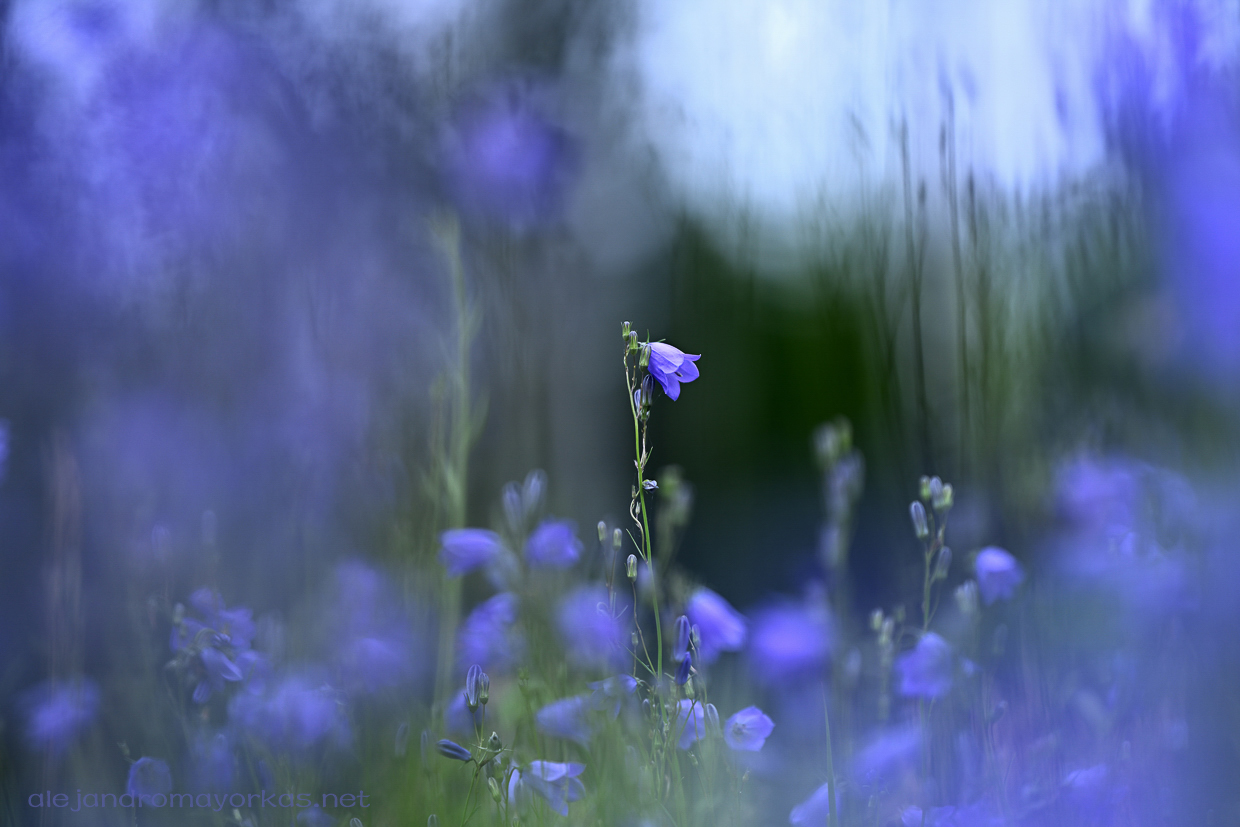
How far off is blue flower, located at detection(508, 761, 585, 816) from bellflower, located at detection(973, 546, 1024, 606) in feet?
2.18

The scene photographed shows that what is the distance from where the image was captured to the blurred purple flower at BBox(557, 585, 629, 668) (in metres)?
0.93

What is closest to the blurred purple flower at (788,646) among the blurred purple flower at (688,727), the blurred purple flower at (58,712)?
the blurred purple flower at (688,727)

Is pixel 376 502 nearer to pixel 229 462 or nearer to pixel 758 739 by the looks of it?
pixel 229 462

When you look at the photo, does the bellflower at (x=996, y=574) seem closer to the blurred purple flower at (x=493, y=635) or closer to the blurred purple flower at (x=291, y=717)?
the blurred purple flower at (x=493, y=635)

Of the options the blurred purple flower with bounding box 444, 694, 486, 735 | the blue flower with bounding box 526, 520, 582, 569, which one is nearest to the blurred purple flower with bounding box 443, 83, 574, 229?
the blue flower with bounding box 526, 520, 582, 569

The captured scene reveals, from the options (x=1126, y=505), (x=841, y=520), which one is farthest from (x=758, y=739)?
(x=1126, y=505)

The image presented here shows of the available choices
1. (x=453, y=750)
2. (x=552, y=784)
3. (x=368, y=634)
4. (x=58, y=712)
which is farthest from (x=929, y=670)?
(x=58, y=712)

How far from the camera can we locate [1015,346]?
1.16m

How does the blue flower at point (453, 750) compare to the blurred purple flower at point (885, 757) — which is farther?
the blurred purple flower at point (885, 757)

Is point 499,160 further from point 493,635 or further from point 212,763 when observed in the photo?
point 212,763

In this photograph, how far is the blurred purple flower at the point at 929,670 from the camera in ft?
3.22

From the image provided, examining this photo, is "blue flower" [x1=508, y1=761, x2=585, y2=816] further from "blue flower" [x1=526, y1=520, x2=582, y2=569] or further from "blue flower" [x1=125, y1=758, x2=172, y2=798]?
"blue flower" [x1=125, y1=758, x2=172, y2=798]

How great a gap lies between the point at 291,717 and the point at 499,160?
1177mm

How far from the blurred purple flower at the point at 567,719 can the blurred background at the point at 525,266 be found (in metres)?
0.35
